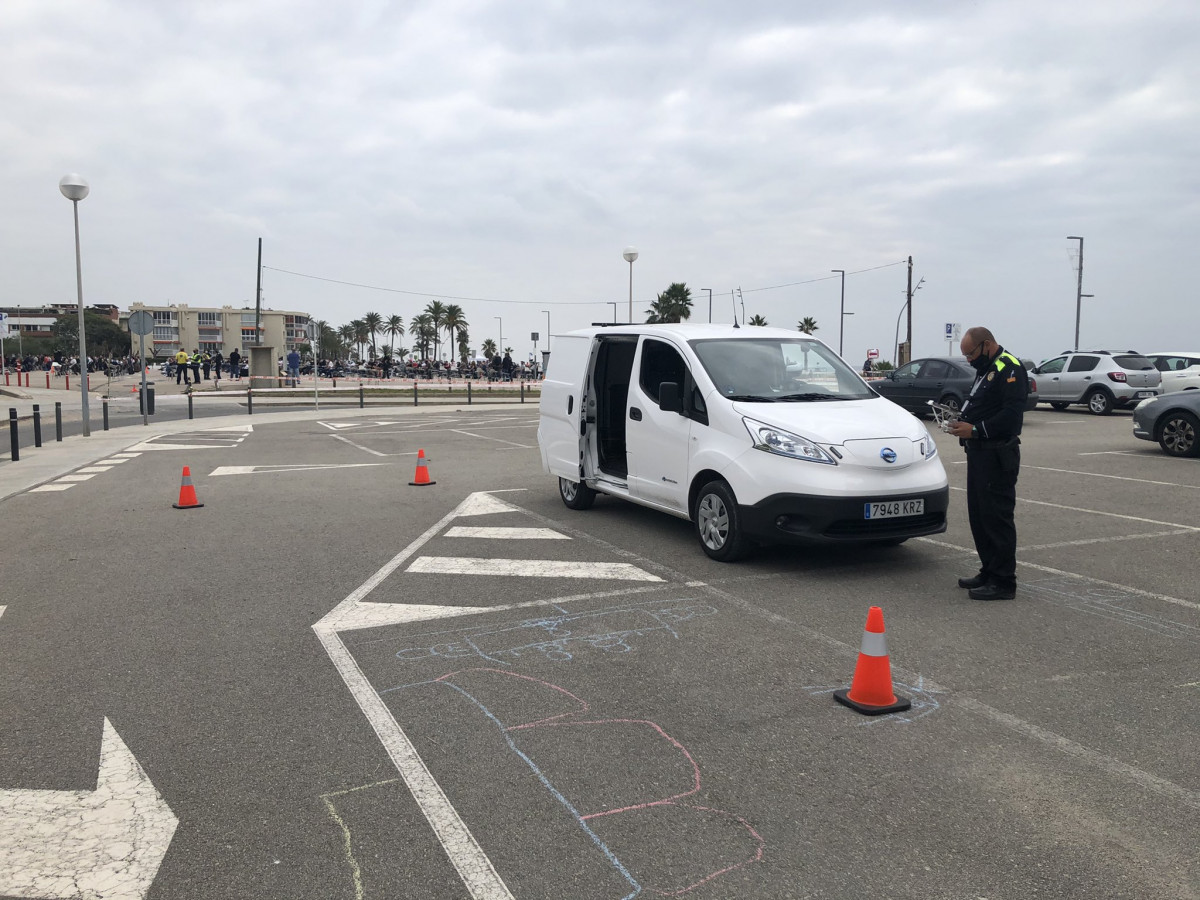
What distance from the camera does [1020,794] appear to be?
3604 mm

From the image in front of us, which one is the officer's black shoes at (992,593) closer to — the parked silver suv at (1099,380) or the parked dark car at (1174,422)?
the parked dark car at (1174,422)

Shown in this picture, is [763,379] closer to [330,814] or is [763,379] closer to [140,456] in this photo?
[330,814]

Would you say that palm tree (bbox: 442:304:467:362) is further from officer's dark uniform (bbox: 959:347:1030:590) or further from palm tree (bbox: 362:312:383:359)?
officer's dark uniform (bbox: 959:347:1030:590)

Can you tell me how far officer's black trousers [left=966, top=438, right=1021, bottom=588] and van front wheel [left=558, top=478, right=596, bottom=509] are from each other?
4581 mm

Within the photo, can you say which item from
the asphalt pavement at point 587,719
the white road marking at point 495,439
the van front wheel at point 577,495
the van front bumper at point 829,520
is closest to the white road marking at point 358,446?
the white road marking at point 495,439

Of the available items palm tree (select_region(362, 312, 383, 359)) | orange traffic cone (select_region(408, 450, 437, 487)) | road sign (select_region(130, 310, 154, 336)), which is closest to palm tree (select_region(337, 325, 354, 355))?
palm tree (select_region(362, 312, 383, 359))

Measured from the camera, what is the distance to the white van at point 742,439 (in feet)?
23.1

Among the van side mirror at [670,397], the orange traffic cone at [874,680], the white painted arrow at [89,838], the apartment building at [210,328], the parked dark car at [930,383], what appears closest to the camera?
the white painted arrow at [89,838]

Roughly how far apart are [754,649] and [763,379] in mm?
3327

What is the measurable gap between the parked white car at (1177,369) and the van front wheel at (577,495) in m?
20.4

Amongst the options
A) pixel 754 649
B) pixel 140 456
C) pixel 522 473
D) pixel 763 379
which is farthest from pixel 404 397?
pixel 754 649

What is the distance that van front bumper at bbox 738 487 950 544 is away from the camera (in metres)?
6.92

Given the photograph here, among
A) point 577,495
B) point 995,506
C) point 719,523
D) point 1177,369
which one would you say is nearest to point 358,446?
point 577,495

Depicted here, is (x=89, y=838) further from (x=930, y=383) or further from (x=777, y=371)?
(x=930, y=383)
